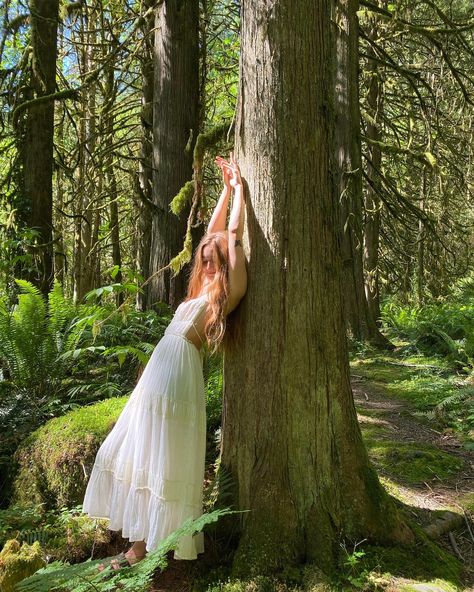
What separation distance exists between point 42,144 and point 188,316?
17.0ft

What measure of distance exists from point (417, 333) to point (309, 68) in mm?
6931

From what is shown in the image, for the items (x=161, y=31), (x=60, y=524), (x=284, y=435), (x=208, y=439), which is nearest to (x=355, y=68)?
(x=161, y=31)

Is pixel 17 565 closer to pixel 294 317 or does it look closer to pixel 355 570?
pixel 355 570

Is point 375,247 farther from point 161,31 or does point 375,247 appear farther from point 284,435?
point 284,435

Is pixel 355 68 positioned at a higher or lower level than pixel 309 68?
higher

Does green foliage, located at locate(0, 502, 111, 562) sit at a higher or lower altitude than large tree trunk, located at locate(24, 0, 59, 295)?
lower

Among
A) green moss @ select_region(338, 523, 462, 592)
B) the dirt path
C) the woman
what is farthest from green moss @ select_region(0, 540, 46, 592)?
the dirt path

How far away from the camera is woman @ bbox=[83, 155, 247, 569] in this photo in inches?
118

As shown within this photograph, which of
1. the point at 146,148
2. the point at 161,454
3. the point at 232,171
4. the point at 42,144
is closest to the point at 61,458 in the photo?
the point at 161,454

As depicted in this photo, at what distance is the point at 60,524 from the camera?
12.4 ft

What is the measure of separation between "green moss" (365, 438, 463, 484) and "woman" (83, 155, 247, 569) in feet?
5.80

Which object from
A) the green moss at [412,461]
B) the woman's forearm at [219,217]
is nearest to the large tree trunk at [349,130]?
the green moss at [412,461]

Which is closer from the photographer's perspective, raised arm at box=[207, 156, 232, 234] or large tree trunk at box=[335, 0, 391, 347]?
raised arm at box=[207, 156, 232, 234]

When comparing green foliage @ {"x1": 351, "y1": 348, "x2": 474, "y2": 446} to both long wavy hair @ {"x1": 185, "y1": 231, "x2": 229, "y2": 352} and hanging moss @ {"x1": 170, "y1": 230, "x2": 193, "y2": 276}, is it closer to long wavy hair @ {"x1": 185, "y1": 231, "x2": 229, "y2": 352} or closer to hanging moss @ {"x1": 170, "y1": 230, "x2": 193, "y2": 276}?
long wavy hair @ {"x1": 185, "y1": 231, "x2": 229, "y2": 352}
